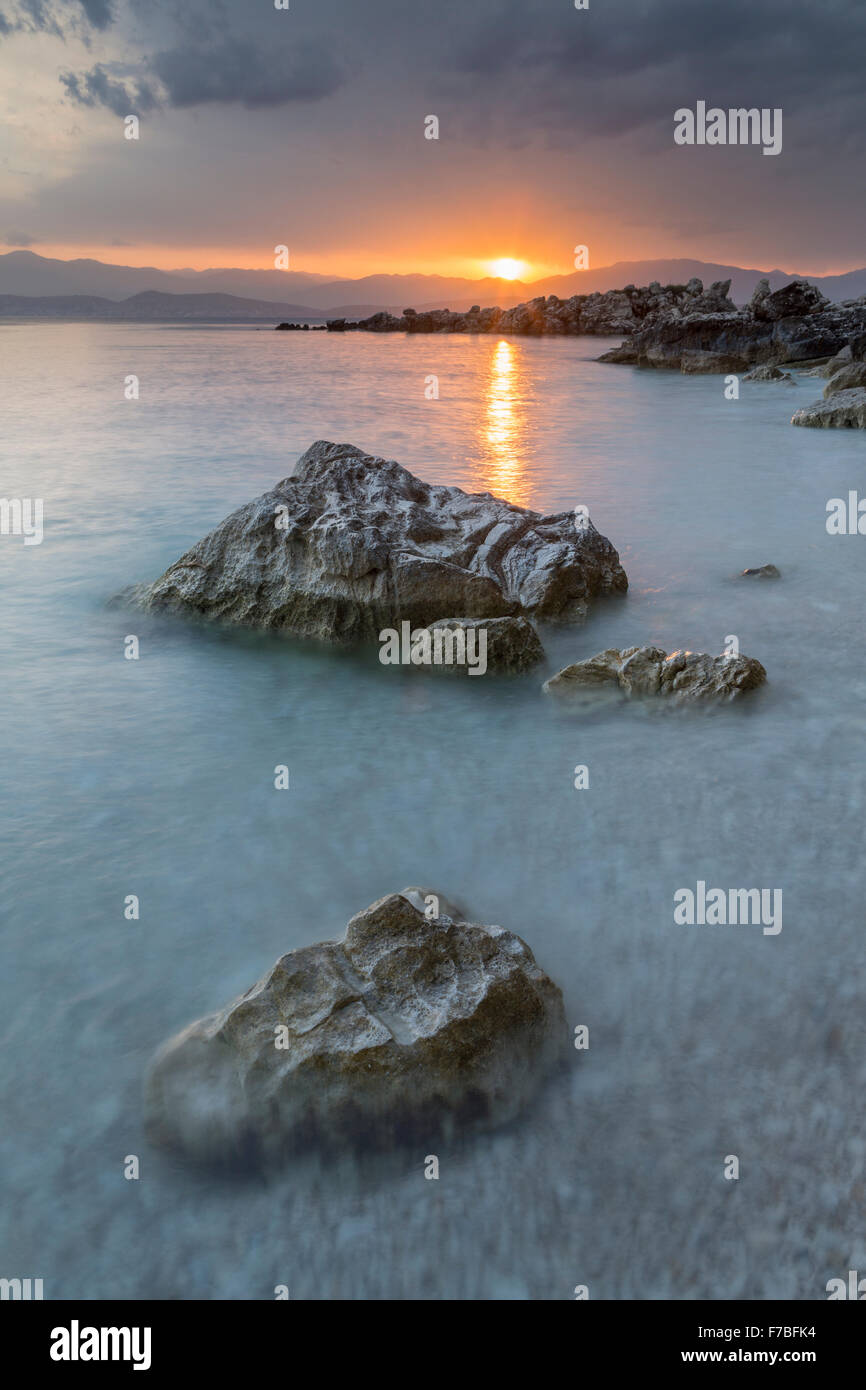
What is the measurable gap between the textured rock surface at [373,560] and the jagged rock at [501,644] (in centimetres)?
56

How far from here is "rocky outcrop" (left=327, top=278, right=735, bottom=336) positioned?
218 ft

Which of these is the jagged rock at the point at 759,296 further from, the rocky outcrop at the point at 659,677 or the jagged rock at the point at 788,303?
the rocky outcrop at the point at 659,677

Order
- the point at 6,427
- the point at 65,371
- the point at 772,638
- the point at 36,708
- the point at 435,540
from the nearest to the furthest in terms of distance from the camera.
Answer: the point at 36,708, the point at 772,638, the point at 435,540, the point at 6,427, the point at 65,371

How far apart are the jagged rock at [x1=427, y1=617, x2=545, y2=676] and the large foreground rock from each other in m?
3.37

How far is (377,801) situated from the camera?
207 inches

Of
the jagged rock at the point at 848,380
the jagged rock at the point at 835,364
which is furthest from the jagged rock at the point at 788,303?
the jagged rock at the point at 848,380

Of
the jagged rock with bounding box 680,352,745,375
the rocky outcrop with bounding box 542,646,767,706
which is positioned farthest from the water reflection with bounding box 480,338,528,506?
the jagged rock with bounding box 680,352,745,375

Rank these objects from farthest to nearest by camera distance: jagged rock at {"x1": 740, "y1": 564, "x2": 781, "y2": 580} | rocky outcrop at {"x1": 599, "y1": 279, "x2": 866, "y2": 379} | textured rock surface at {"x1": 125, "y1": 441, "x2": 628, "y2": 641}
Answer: rocky outcrop at {"x1": 599, "y1": 279, "x2": 866, "y2": 379}, jagged rock at {"x1": 740, "y1": 564, "x2": 781, "y2": 580}, textured rock surface at {"x1": 125, "y1": 441, "x2": 628, "y2": 641}

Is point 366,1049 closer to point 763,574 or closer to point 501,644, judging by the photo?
point 501,644

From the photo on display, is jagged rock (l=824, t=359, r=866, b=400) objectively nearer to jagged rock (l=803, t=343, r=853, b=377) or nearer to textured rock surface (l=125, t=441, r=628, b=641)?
jagged rock (l=803, t=343, r=853, b=377)

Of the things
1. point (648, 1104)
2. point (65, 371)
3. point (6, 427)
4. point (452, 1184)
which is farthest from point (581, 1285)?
point (65, 371)

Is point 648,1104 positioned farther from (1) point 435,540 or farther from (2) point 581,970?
(1) point 435,540

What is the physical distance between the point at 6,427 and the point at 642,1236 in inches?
785

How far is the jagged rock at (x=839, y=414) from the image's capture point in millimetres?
18984
